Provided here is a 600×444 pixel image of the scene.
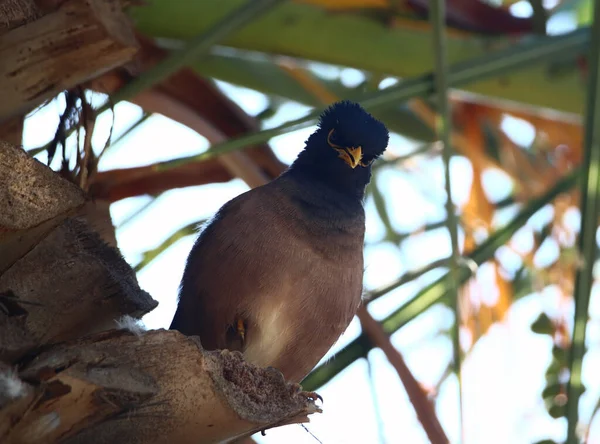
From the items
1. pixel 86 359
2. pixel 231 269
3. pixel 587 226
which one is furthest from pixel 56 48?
pixel 587 226

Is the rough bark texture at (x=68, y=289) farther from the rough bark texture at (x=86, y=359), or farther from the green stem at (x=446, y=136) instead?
the green stem at (x=446, y=136)

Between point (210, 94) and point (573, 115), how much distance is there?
2151 mm

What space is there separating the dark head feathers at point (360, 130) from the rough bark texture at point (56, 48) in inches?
57.3

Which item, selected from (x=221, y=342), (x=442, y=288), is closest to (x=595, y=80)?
(x=442, y=288)

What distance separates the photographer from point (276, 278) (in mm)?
3398

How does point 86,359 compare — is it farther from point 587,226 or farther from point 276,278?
point 587,226

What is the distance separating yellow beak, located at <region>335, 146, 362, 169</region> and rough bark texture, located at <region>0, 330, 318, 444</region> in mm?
1855

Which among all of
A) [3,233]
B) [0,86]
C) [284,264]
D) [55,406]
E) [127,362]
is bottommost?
[55,406]

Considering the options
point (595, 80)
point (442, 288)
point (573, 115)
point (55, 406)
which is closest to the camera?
point (55, 406)

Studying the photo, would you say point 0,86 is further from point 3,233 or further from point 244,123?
point 244,123

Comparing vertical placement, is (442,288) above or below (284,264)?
above

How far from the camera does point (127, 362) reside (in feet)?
6.60

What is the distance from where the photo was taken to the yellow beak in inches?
157

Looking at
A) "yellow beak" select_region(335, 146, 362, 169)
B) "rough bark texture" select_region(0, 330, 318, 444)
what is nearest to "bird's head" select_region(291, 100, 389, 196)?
"yellow beak" select_region(335, 146, 362, 169)
